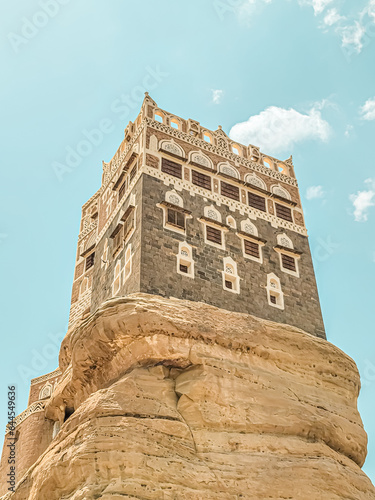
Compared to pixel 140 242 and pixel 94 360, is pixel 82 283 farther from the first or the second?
pixel 94 360

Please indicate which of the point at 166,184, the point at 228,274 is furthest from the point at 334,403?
the point at 166,184

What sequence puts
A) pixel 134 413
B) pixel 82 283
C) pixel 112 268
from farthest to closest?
pixel 82 283, pixel 112 268, pixel 134 413

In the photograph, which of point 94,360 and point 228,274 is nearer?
point 94,360

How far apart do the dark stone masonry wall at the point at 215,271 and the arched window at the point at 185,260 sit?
0.19 m

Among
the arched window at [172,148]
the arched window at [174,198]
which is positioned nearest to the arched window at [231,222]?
the arched window at [174,198]

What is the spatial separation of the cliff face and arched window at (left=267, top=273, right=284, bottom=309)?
3151mm

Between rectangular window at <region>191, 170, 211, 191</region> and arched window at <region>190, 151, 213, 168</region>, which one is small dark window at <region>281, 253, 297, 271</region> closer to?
rectangular window at <region>191, 170, 211, 191</region>

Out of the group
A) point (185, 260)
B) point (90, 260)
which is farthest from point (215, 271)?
point (90, 260)

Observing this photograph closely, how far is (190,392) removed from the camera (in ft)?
76.1

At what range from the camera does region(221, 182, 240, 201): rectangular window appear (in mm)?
33322

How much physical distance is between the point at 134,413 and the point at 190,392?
6.91 ft

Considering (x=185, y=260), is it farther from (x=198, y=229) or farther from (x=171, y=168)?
(x=171, y=168)

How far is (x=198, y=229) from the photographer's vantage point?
3067cm

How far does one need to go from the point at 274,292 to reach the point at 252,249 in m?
2.21
